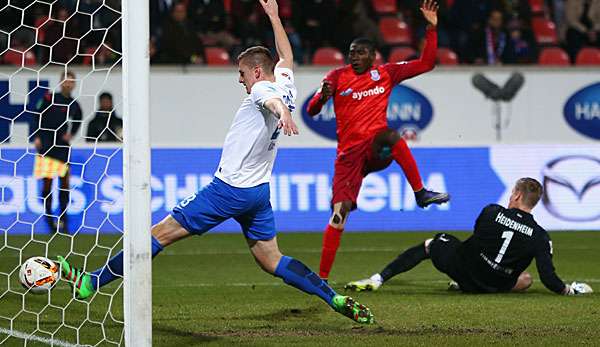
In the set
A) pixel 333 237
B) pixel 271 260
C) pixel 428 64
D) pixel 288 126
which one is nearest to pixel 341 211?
pixel 333 237

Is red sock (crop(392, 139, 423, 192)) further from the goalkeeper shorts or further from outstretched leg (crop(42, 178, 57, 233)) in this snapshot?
outstretched leg (crop(42, 178, 57, 233))

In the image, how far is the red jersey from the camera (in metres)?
9.74

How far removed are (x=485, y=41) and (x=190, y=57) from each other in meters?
4.93

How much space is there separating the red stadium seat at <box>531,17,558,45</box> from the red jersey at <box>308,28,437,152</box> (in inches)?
413

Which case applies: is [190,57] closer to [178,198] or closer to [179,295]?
[178,198]

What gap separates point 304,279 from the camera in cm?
720

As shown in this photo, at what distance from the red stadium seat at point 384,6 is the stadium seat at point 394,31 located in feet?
0.95

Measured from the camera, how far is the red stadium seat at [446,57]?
1880 centimetres

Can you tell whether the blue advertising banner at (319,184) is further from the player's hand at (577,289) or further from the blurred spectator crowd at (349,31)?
the player's hand at (577,289)

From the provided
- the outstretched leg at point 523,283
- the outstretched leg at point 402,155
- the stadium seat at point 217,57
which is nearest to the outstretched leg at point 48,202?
the stadium seat at point 217,57

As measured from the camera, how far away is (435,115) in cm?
1853

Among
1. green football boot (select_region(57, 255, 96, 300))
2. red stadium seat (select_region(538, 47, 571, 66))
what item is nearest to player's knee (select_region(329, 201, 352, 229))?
green football boot (select_region(57, 255, 96, 300))

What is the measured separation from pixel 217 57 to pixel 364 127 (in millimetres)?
8622

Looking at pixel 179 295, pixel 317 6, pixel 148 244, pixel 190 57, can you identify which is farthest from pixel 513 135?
pixel 148 244
